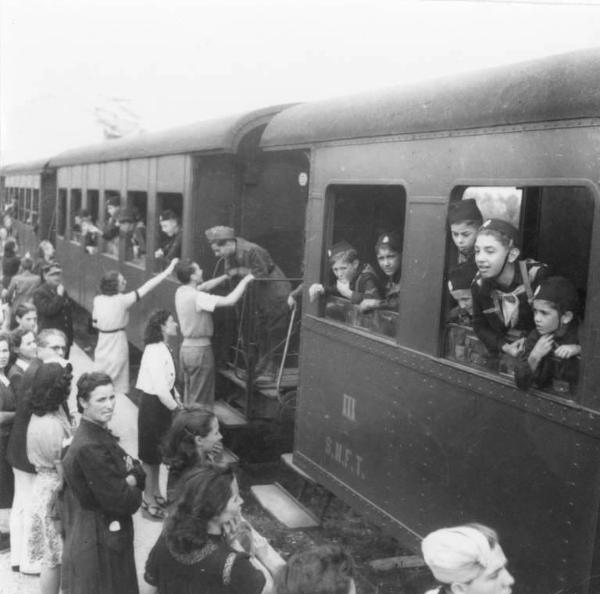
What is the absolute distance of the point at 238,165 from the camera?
743cm

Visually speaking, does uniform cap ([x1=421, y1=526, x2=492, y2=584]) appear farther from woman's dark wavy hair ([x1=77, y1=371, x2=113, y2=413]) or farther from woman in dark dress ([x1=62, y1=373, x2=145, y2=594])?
woman's dark wavy hair ([x1=77, y1=371, x2=113, y2=413])

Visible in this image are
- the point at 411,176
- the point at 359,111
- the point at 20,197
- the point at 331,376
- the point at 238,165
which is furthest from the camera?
the point at 20,197

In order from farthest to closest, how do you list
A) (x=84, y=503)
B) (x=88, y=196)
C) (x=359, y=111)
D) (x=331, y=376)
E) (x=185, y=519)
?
1. (x=88, y=196)
2. (x=331, y=376)
3. (x=359, y=111)
4. (x=84, y=503)
5. (x=185, y=519)

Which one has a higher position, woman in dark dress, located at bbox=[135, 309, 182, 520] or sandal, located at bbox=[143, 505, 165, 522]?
woman in dark dress, located at bbox=[135, 309, 182, 520]

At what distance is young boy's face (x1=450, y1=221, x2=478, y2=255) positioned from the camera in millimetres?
3779

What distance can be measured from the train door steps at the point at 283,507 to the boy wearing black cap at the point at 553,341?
2.89 metres

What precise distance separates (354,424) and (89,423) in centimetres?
175

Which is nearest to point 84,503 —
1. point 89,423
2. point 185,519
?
point 89,423

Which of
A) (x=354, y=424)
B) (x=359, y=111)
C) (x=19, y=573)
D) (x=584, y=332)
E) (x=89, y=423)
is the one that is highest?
(x=359, y=111)

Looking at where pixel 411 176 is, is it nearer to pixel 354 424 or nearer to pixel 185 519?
pixel 354 424

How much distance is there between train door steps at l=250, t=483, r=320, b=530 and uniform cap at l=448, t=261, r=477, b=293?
2.64m

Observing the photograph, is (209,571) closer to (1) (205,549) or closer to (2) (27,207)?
(1) (205,549)

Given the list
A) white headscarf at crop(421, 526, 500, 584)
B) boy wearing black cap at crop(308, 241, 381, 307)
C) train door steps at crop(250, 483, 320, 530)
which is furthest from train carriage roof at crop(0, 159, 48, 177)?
white headscarf at crop(421, 526, 500, 584)

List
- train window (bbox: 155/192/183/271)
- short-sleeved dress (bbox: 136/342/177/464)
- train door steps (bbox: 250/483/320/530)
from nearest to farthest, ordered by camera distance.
Result: short-sleeved dress (bbox: 136/342/177/464), train door steps (bbox: 250/483/320/530), train window (bbox: 155/192/183/271)
